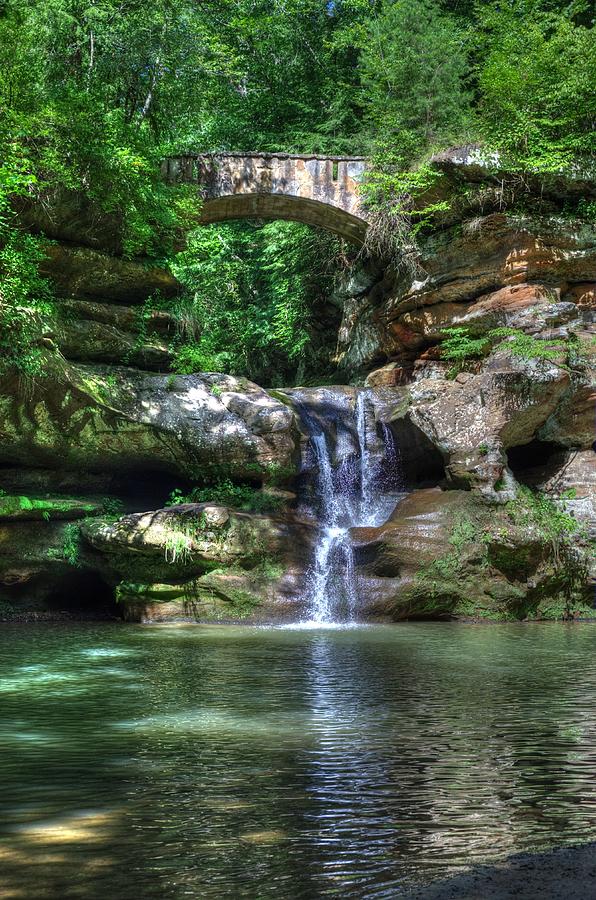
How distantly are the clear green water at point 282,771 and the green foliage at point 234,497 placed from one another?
20.7ft

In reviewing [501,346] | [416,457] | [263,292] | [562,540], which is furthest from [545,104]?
[263,292]

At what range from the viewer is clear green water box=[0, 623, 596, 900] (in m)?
2.54

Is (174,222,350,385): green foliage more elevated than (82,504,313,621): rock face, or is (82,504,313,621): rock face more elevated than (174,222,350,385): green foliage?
(174,222,350,385): green foliage

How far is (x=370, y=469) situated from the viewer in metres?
15.5

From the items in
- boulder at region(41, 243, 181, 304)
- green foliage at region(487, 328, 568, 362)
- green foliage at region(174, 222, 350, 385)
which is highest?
green foliage at region(174, 222, 350, 385)

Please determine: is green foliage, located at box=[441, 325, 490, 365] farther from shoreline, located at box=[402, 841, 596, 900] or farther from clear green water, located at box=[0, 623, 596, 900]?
shoreline, located at box=[402, 841, 596, 900]

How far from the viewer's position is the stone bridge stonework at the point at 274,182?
59.9ft

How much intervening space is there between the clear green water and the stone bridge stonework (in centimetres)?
1347

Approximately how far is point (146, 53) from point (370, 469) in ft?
39.6

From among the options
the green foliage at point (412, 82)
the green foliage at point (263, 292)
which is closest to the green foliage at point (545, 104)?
the green foliage at point (412, 82)

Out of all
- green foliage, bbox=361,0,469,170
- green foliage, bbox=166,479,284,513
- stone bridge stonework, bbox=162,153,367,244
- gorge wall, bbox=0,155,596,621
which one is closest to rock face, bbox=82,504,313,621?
gorge wall, bbox=0,155,596,621

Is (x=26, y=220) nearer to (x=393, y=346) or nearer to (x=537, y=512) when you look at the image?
(x=393, y=346)

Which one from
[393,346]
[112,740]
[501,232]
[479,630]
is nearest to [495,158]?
[501,232]

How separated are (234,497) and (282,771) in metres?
10.4
